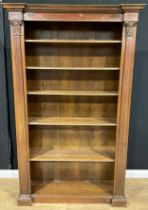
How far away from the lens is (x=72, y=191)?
2387 millimetres

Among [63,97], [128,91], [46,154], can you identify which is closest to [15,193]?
[46,154]

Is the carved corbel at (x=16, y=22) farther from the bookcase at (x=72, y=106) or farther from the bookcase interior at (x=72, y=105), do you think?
the bookcase interior at (x=72, y=105)

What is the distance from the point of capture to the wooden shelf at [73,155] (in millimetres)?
2275

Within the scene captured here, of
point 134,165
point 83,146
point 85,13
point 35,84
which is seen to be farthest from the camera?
point 134,165

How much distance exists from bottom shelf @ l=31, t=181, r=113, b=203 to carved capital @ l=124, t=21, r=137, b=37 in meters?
1.53

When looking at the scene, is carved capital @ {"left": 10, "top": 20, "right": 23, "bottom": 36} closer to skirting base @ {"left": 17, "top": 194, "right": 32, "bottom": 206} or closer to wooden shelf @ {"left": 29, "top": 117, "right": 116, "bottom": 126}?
wooden shelf @ {"left": 29, "top": 117, "right": 116, "bottom": 126}

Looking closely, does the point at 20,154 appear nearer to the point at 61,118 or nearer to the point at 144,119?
the point at 61,118

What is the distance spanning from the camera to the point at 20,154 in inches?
85.8

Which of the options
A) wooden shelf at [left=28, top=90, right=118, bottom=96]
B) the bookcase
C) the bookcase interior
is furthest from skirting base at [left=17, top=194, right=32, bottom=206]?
wooden shelf at [left=28, top=90, right=118, bottom=96]

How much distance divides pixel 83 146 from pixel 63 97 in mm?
→ 575

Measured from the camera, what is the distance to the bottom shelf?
2.30 metres

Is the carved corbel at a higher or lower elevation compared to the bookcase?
higher

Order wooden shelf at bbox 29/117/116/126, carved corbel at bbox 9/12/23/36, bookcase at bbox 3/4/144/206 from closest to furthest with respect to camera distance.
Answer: carved corbel at bbox 9/12/23/36 < bookcase at bbox 3/4/144/206 < wooden shelf at bbox 29/117/116/126

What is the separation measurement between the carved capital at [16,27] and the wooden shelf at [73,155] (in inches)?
45.4
